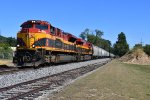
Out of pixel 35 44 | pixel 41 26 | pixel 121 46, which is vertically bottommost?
pixel 35 44

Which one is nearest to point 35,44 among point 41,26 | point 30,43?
point 30,43

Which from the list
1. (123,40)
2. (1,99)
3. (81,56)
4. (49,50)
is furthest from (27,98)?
(123,40)

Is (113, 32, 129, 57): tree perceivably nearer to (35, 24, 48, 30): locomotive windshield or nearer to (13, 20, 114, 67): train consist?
(13, 20, 114, 67): train consist

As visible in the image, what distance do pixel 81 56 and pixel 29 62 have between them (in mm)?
30057

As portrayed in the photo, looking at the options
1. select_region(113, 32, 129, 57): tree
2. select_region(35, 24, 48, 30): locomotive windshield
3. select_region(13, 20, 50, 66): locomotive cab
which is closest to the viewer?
select_region(13, 20, 50, 66): locomotive cab

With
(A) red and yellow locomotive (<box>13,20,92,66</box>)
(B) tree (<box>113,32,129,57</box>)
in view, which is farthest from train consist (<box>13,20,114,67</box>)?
(B) tree (<box>113,32,129,57</box>)

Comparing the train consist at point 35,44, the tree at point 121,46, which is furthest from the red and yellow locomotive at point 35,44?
the tree at point 121,46

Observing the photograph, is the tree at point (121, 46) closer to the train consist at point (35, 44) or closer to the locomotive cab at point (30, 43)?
the train consist at point (35, 44)

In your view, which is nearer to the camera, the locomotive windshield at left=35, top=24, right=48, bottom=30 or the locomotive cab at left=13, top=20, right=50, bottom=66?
the locomotive cab at left=13, top=20, right=50, bottom=66

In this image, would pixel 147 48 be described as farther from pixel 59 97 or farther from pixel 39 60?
pixel 59 97

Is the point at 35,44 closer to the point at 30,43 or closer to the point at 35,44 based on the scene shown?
the point at 35,44

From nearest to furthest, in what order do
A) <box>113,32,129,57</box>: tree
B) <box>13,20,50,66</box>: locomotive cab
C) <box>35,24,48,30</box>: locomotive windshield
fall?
<box>13,20,50,66</box>: locomotive cab
<box>35,24,48,30</box>: locomotive windshield
<box>113,32,129,57</box>: tree

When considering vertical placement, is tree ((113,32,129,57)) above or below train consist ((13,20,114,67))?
above

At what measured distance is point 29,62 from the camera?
3275cm
